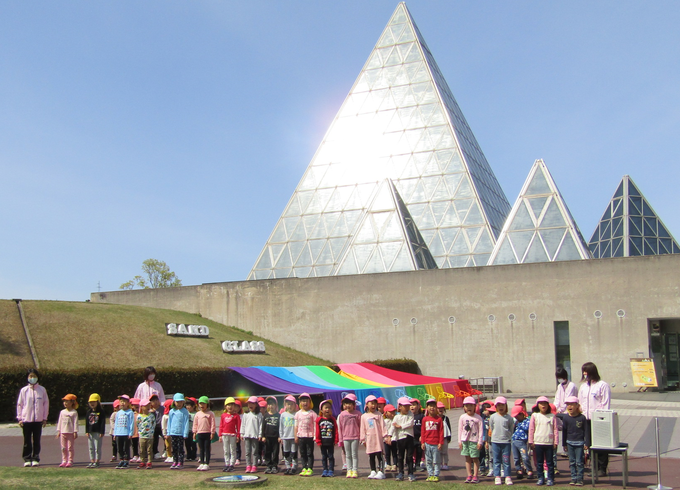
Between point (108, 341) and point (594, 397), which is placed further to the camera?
point (108, 341)

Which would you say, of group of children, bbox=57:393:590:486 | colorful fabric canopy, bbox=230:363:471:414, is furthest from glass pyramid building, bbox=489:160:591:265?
group of children, bbox=57:393:590:486

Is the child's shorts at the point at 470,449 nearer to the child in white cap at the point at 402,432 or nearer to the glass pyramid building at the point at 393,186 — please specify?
the child in white cap at the point at 402,432

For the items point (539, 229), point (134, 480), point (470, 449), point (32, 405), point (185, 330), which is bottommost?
point (134, 480)

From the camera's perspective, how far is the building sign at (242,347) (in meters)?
28.6

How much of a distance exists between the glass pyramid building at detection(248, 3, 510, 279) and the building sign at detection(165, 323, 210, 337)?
911 centimetres

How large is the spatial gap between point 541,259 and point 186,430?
76.6 ft

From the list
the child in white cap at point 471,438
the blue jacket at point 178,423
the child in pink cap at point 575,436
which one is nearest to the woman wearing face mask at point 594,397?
the child in pink cap at point 575,436

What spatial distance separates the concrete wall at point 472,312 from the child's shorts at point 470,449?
63.9 ft

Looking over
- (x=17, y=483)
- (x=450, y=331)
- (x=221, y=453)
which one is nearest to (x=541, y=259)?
(x=450, y=331)

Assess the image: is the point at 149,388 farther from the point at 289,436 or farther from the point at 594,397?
the point at 594,397

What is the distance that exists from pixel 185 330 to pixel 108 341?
4162 millimetres

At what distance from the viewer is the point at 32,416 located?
12.0 meters

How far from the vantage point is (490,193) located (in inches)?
1774

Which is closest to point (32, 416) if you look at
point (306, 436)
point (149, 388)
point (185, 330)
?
point (149, 388)
